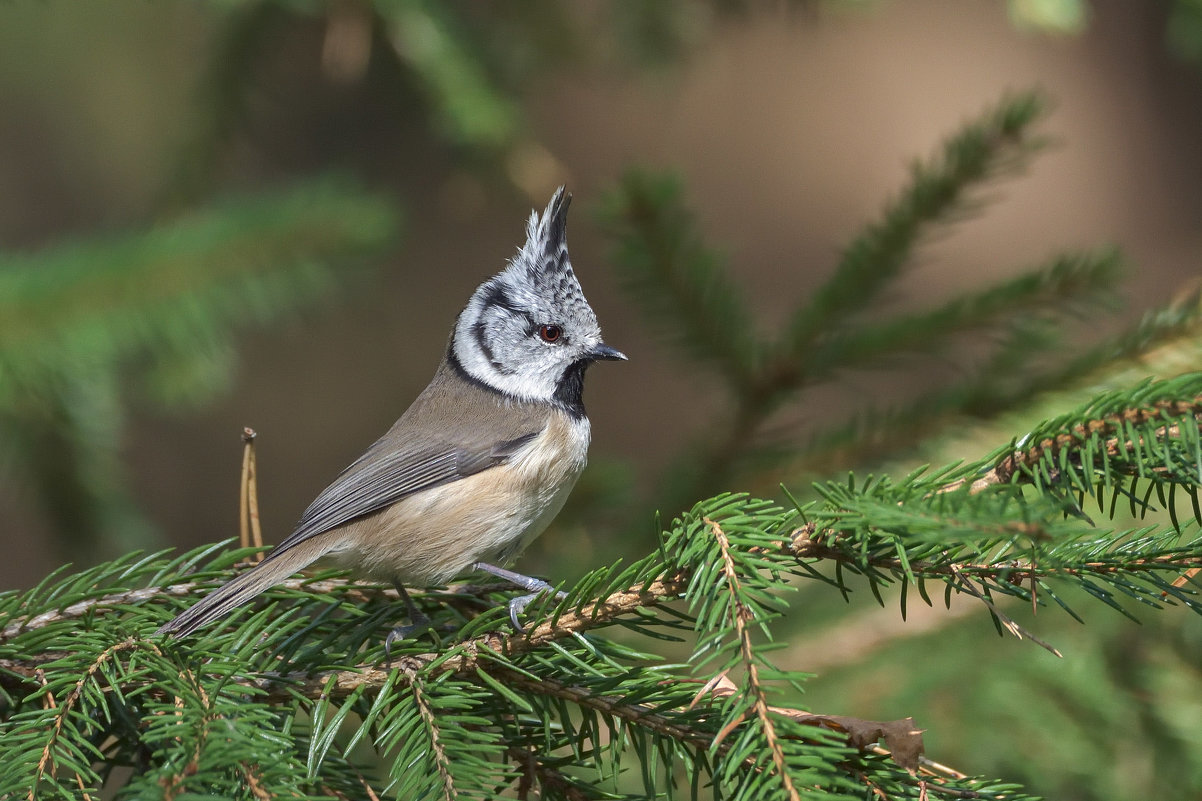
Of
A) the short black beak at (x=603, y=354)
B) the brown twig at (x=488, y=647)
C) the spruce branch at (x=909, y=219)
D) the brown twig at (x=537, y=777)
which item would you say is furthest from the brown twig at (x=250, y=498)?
the spruce branch at (x=909, y=219)

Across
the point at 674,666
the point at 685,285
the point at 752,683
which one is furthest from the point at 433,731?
the point at 685,285

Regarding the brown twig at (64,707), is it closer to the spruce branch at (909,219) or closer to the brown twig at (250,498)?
the brown twig at (250,498)

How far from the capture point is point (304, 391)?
19.5ft

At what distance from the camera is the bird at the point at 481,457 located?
83.7 inches

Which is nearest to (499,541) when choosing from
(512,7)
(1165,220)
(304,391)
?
(512,7)

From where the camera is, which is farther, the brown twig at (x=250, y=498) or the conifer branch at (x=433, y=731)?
the brown twig at (x=250, y=498)

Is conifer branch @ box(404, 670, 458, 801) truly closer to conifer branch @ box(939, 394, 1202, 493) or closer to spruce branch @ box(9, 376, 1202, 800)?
spruce branch @ box(9, 376, 1202, 800)

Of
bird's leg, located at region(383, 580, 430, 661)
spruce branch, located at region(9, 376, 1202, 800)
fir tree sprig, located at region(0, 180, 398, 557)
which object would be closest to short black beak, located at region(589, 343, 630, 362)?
fir tree sprig, located at region(0, 180, 398, 557)

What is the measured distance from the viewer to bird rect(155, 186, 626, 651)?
212cm

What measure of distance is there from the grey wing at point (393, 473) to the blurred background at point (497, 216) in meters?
0.35

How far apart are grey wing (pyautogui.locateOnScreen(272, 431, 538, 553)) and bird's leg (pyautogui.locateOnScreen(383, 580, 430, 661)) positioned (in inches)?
10.3

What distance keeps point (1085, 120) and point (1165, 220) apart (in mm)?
736

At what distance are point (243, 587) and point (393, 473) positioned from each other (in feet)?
2.24

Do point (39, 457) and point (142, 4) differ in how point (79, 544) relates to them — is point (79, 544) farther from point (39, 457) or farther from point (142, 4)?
point (142, 4)
